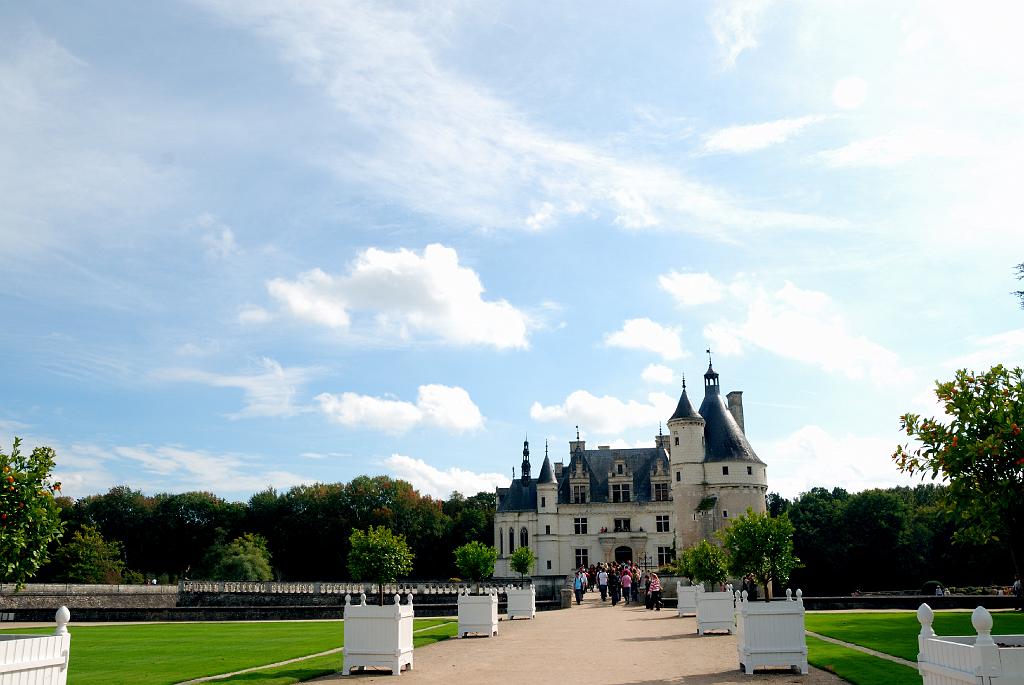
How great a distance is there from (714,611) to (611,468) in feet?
159

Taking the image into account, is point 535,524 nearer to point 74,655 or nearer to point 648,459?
point 648,459

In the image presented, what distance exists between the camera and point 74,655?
17.2m

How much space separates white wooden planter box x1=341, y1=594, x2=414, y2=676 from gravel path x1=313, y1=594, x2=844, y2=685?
0.22m

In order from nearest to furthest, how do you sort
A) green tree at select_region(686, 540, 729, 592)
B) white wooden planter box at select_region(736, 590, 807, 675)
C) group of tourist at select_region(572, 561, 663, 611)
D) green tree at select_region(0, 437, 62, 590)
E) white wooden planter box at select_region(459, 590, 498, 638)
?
green tree at select_region(0, 437, 62, 590)
white wooden planter box at select_region(736, 590, 807, 675)
white wooden planter box at select_region(459, 590, 498, 638)
green tree at select_region(686, 540, 729, 592)
group of tourist at select_region(572, 561, 663, 611)

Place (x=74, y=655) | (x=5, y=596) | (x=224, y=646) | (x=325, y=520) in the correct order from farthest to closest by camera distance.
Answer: (x=325, y=520), (x=5, y=596), (x=224, y=646), (x=74, y=655)

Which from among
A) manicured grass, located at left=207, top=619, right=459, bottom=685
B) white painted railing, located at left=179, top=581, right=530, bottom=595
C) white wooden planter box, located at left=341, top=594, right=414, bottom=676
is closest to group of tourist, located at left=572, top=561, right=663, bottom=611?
white painted railing, located at left=179, top=581, right=530, bottom=595

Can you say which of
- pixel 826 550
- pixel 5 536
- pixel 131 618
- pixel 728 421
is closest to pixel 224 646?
pixel 5 536

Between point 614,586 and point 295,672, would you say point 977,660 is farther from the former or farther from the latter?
point 614,586

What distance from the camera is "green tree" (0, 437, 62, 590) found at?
891 centimetres

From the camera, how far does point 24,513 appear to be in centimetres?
907

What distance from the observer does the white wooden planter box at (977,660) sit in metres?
6.62

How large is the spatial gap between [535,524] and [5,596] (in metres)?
39.8

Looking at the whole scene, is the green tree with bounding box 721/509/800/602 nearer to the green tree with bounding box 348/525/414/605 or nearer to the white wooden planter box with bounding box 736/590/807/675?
the white wooden planter box with bounding box 736/590/807/675

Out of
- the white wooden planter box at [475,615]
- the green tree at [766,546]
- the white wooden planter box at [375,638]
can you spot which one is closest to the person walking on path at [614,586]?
the white wooden planter box at [475,615]
